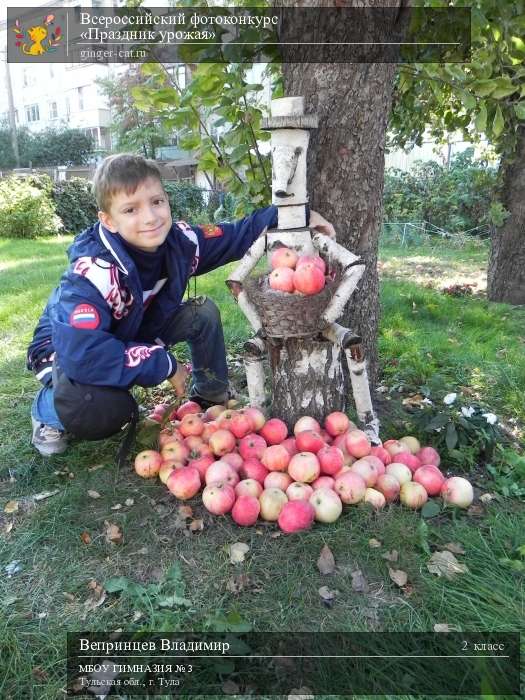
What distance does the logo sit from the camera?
592 cm

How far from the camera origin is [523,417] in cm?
295

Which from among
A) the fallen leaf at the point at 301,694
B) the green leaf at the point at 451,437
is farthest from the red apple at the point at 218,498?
the green leaf at the point at 451,437

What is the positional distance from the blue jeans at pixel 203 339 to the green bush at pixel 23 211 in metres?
9.20

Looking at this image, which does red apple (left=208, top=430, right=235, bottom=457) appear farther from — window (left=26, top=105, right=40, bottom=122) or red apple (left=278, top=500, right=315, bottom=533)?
window (left=26, top=105, right=40, bottom=122)

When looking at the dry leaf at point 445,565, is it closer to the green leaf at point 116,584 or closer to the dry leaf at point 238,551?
the dry leaf at point 238,551

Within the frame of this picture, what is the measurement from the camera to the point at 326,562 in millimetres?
1846

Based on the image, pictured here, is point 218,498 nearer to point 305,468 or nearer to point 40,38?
point 305,468

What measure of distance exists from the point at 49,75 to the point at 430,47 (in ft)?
116

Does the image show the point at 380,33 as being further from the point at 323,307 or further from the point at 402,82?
the point at 323,307

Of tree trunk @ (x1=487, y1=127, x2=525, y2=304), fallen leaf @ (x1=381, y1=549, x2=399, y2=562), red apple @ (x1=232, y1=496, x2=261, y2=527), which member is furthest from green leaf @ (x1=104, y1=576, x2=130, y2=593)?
tree trunk @ (x1=487, y1=127, x2=525, y2=304)

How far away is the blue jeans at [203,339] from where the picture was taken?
9.51 feet

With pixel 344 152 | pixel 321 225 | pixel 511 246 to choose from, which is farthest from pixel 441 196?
pixel 321 225

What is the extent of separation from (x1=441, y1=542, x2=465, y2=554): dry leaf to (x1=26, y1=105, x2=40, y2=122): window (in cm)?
3872

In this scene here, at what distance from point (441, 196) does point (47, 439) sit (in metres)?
10.6
